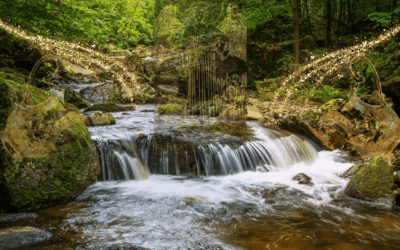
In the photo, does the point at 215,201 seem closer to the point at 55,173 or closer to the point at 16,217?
the point at 55,173

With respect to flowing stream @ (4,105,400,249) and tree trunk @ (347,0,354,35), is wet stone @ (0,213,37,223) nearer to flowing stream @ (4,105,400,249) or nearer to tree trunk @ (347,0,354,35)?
flowing stream @ (4,105,400,249)

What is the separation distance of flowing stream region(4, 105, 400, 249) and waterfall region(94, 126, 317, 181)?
0.09 feet

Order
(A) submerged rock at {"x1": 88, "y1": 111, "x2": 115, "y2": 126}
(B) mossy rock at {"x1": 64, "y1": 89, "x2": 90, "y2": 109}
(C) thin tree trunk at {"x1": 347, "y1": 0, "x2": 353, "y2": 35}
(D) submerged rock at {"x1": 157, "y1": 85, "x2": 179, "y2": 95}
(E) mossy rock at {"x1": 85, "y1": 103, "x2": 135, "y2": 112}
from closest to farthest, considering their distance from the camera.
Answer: (A) submerged rock at {"x1": 88, "y1": 111, "x2": 115, "y2": 126}
(E) mossy rock at {"x1": 85, "y1": 103, "x2": 135, "y2": 112}
(B) mossy rock at {"x1": 64, "y1": 89, "x2": 90, "y2": 109}
(D) submerged rock at {"x1": 157, "y1": 85, "x2": 179, "y2": 95}
(C) thin tree trunk at {"x1": 347, "y1": 0, "x2": 353, "y2": 35}

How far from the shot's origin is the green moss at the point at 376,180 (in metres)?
4.90

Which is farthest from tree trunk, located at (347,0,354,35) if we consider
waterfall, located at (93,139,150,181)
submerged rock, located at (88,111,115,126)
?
waterfall, located at (93,139,150,181)

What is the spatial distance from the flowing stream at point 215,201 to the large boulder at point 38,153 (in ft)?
1.20

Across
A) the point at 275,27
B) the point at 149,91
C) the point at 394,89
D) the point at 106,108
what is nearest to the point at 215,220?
the point at 394,89

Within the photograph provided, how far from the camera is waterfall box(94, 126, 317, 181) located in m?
6.48

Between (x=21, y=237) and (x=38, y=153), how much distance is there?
1.27 meters

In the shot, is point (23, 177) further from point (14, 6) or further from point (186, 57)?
point (186, 57)

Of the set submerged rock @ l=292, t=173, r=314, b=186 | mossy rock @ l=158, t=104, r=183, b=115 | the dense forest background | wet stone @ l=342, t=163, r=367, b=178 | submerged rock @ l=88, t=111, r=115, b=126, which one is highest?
the dense forest background

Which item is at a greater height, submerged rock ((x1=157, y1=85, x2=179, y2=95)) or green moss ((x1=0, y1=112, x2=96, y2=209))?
submerged rock ((x1=157, y1=85, x2=179, y2=95))

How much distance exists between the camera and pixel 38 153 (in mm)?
4105

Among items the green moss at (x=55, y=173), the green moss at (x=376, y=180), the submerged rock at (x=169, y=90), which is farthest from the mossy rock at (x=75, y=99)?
the green moss at (x=376, y=180)
